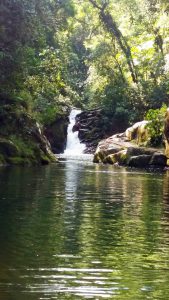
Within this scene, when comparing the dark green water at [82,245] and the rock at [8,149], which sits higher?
the rock at [8,149]

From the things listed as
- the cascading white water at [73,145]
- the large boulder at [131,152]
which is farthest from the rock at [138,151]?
the cascading white water at [73,145]

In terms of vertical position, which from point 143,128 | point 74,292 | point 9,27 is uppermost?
point 9,27

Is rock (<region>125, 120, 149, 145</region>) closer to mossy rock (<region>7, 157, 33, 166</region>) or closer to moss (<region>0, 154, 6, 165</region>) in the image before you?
mossy rock (<region>7, 157, 33, 166</region>)

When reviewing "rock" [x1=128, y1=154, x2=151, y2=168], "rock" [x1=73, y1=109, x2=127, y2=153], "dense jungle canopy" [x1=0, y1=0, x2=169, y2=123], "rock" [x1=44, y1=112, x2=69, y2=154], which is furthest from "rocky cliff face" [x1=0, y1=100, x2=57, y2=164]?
"rock" [x1=73, y1=109, x2=127, y2=153]

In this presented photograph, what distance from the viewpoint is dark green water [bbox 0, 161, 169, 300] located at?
7.21 metres

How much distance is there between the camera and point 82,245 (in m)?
9.88

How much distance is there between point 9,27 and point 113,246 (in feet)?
76.9

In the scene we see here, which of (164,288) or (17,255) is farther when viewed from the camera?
(17,255)

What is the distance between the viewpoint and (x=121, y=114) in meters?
57.1

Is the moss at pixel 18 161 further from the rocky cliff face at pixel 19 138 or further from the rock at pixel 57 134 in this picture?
the rock at pixel 57 134

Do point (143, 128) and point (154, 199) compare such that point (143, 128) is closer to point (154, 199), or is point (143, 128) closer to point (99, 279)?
point (154, 199)

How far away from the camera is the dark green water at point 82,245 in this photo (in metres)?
7.21

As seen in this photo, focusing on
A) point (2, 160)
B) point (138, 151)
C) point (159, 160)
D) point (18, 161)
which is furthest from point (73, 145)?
point (2, 160)

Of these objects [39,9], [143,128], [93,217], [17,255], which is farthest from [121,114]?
[17,255]
